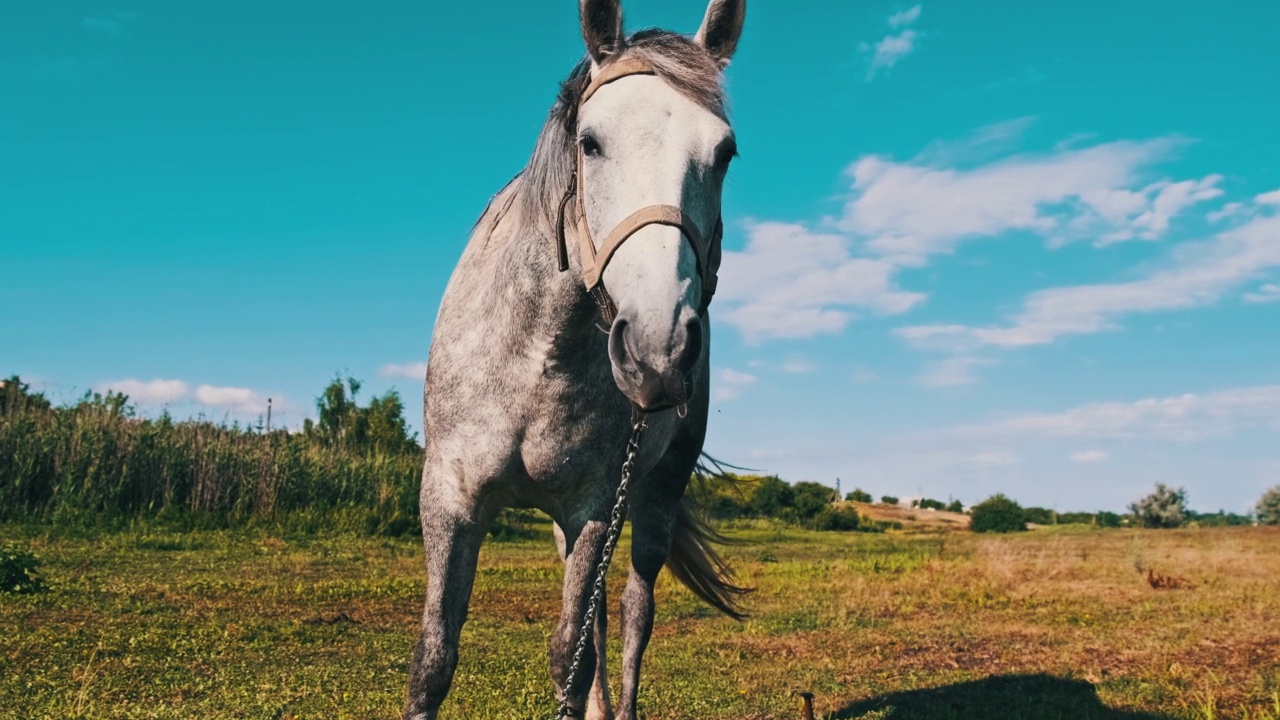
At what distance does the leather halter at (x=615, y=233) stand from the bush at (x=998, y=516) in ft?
117

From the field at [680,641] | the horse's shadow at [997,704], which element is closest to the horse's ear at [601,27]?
the field at [680,641]

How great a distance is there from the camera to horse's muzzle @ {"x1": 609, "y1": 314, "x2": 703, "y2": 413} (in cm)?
204

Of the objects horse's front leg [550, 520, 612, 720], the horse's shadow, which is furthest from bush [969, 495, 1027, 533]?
horse's front leg [550, 520, 612, 720]

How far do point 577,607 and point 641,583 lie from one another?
1487 mm

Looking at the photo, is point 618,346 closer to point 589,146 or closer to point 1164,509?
point 589,146

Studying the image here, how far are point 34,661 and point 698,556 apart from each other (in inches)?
162

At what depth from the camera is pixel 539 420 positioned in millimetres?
2930

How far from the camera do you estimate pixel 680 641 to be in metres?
6.90

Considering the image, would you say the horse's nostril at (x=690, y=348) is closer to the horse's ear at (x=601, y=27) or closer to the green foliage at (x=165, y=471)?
the horse's ear at (x=601, y=27)

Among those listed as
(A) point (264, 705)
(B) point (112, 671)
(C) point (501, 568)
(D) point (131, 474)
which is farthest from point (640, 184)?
(D) point (131, 474)

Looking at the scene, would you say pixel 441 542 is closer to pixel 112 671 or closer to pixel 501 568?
pixel 112 671

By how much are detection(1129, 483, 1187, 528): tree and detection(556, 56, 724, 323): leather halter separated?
44632 mm

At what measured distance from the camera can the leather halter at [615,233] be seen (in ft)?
7.20

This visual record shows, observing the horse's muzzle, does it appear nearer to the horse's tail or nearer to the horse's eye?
the horse's eye
